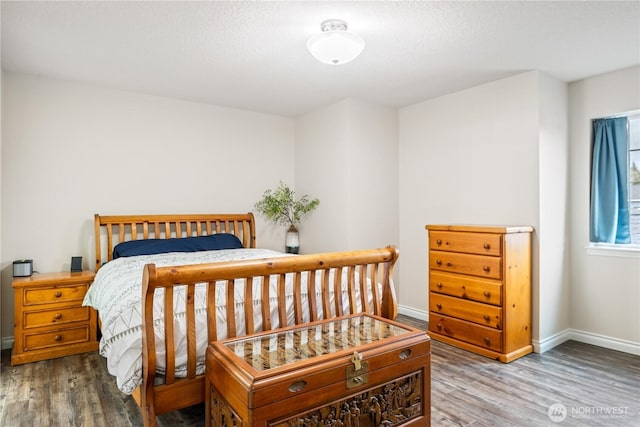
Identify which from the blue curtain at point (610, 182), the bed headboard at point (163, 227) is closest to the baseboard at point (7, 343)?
the bed headboard at point (163, 227)

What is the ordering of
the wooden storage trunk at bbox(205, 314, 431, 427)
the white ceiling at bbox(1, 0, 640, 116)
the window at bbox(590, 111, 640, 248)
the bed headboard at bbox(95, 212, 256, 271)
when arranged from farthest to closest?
1. the bed headboard at bbox(95, 212, 256, 271)
2. the window at bbox(590, 111, 640, 248)
3. the white ceiling at bbox(1, 0, 640, 116)
4. the wooden storage trunk at bbox(205, 314, 431, 427)

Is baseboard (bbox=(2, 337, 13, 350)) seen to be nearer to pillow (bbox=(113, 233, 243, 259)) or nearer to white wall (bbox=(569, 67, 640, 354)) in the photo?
pillow (bbox=(113, 233, 243, 259))

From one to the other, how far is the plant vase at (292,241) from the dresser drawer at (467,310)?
181 centimetres

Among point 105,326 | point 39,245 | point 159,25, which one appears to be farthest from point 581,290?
point 39,245

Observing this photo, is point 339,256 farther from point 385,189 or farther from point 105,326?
point 385,189

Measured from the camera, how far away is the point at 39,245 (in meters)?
3.59

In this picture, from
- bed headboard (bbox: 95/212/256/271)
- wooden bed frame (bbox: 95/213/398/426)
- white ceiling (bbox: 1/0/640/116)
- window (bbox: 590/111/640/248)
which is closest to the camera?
wooden bed frame (bbox: 95/213/398/426)

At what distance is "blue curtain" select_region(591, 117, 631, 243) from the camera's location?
3.50 meters

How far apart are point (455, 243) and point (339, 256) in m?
1.62

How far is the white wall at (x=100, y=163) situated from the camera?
3504mm

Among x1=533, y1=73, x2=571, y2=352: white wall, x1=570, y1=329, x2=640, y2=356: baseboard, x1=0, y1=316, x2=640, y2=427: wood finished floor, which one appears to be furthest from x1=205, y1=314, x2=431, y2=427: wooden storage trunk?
x1=570, y1=329, x2=640, y2=356: baseboard

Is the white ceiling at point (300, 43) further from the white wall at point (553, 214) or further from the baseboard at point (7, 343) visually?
the baseboard at point (7, 343)

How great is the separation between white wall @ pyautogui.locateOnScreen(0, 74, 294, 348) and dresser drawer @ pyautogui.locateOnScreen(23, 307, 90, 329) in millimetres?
534

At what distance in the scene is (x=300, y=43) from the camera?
2891 mm
